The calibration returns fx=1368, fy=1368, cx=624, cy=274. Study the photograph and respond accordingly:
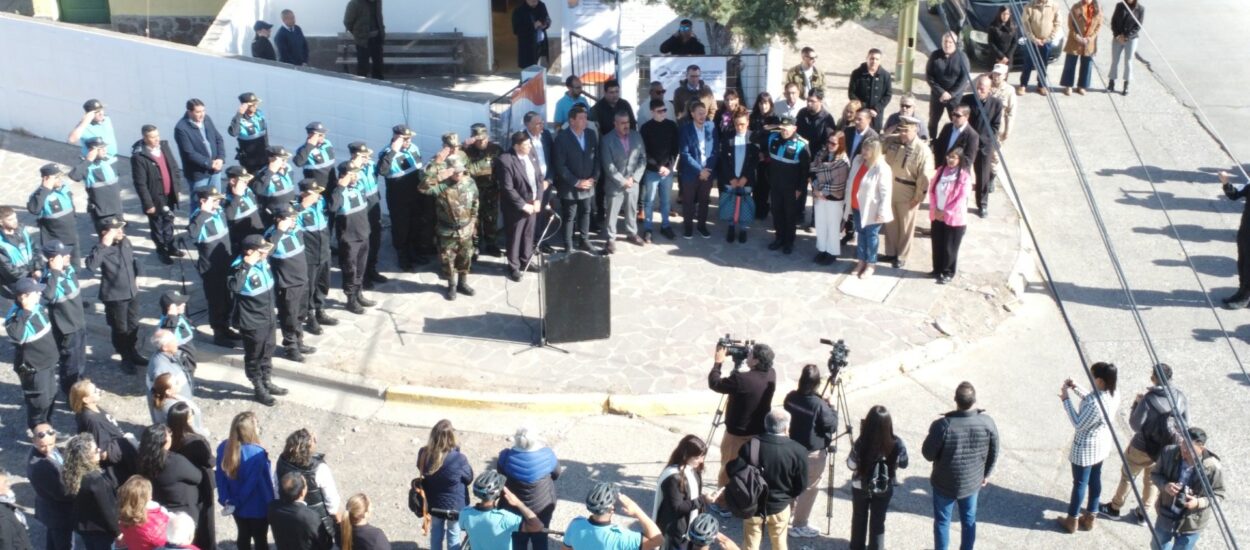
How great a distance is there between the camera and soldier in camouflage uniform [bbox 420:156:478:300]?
1296 centimetres

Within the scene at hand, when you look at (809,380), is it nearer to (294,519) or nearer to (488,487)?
(488,487)

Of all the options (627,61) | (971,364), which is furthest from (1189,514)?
(627,61)

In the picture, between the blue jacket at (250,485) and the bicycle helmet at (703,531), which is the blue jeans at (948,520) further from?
the blue jacket at (250,485)

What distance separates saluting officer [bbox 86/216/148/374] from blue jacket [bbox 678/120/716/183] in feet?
18.1

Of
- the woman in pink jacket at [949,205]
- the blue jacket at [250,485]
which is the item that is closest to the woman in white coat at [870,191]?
the woman in pink jacket at [949,205]

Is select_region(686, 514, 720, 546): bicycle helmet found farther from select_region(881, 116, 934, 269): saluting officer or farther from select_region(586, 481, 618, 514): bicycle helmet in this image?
select_region(881, 116, 934, 269): saluting officer

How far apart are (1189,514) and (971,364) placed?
12.2ft

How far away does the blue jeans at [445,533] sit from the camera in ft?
29.9

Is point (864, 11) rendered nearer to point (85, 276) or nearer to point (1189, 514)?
point (1189, 514)

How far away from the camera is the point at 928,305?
13.4 metres

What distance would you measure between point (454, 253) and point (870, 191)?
409cm

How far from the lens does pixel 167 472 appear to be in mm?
8820

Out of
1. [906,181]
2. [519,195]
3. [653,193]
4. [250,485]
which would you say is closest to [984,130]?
[906,181]

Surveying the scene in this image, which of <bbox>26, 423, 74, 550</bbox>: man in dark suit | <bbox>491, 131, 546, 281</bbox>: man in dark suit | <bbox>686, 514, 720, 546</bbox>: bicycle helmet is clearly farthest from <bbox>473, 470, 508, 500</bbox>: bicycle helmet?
<bbox>491, 131, 546, 281</bbox>: man in dark suit
